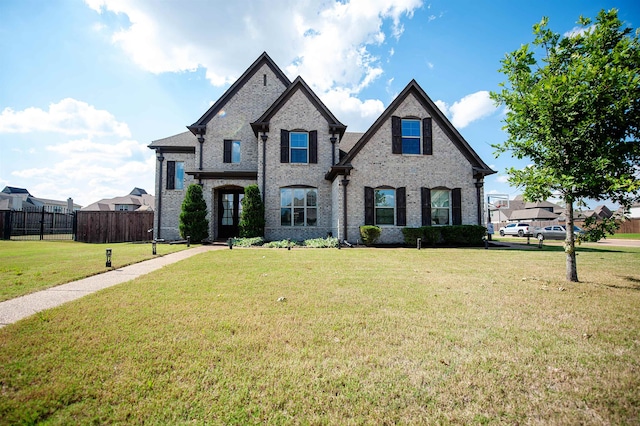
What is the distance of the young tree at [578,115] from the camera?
5.63 m

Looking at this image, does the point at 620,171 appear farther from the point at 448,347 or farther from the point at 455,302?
the point at 448,347

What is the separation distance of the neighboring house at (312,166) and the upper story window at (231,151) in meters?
0.07

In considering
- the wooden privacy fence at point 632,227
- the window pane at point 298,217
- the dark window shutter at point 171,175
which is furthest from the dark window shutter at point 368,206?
the wooden privacy fence at point 632,227

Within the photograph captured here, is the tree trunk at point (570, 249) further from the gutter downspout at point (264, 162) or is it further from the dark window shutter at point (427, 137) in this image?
the gutter downspout at point (264, 162)

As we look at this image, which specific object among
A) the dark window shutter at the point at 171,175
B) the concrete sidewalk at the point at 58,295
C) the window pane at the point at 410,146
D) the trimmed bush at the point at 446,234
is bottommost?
the concrete sidewalk at the point at 58,295

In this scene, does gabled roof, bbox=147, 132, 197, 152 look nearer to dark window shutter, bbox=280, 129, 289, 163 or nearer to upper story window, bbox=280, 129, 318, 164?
dark window shutter, bbox=280, 129, 289, 163

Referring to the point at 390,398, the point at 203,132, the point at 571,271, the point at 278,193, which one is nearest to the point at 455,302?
the point at 390,398

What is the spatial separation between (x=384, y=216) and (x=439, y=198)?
11.2 feet

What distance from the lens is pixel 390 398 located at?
231 centimetres

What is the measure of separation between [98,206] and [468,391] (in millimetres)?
59228

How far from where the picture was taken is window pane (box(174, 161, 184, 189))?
18688mm

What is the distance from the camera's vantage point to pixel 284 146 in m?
16.8

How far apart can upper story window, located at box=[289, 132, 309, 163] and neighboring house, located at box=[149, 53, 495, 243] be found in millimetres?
62

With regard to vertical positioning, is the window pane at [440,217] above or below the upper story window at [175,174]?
below
